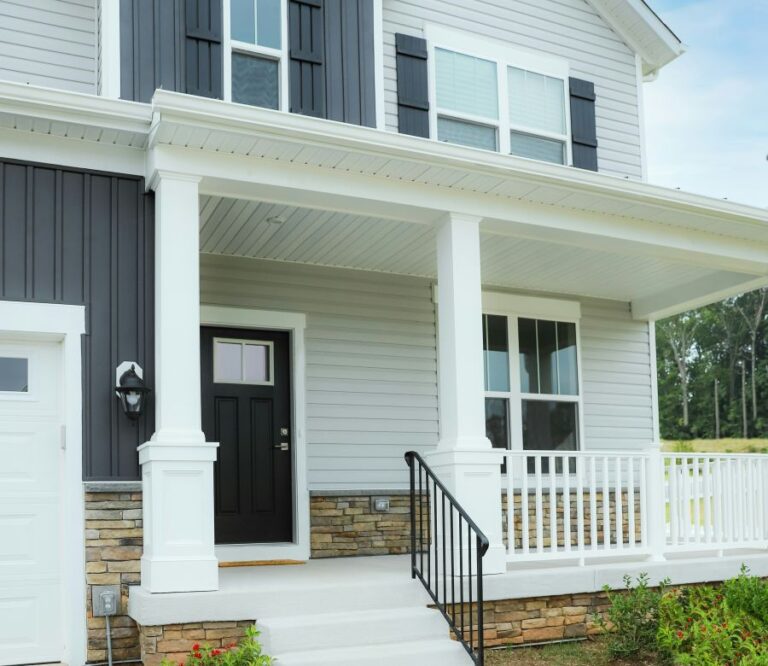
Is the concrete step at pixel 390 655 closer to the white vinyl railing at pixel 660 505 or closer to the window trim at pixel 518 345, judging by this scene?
the white vinyl railing at pixel 660 505

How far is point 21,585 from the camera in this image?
19.4 feet

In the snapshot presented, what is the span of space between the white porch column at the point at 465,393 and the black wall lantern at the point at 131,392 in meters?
2.12

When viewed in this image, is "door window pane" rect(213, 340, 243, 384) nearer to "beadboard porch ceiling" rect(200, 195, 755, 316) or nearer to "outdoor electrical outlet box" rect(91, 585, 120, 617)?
"beadboard porch ceiling" rect(200, 195, 755, 316)

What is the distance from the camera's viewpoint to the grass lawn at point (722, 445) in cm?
2819

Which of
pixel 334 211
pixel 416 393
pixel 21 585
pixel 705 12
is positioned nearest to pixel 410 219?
pixel 334 211

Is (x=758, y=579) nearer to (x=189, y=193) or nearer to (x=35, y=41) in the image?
(x=189, y=193)

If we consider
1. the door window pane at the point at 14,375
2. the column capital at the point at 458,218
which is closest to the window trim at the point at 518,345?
the column capital at the point at 458,218

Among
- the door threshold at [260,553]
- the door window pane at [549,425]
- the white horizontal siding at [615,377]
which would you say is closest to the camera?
the door threshold at [260,553]

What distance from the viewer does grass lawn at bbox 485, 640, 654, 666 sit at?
6.20m

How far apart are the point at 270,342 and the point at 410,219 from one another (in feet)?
6.78

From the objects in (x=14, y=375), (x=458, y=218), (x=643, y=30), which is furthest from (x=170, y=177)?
(x=643, y=30)

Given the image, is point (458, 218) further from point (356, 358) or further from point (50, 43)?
point (50, 43)

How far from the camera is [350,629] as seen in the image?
5.76m

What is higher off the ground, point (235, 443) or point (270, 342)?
point (270, 342)
